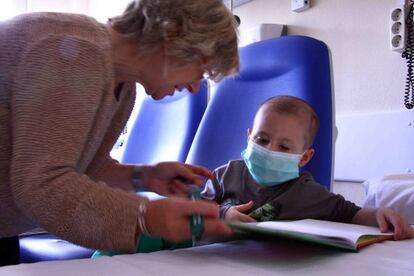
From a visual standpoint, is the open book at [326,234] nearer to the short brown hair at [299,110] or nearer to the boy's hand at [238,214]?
the boy's hand at [238,214]

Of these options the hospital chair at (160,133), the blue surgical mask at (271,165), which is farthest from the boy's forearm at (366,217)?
the hospital chair at (160,133)

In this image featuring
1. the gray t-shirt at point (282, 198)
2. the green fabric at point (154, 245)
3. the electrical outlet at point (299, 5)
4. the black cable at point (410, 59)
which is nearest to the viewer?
the green fabric at point (154, 245)

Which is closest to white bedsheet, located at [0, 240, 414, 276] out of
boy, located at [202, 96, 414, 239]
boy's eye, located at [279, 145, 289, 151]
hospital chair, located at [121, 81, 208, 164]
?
boy, located at [202, 96, 414, 239]

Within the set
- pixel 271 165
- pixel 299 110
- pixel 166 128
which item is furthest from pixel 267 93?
pixel 166 128

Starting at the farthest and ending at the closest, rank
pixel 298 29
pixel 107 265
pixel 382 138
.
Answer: pixel 298 29
pixel 382 138
pixel 107 265

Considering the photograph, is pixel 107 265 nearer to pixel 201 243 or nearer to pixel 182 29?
pixel 201 243

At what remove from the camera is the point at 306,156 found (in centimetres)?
116

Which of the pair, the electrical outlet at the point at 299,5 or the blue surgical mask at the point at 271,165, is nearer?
the blue surgical mask at the point at 271,165

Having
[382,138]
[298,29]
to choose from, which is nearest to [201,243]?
[382,138]

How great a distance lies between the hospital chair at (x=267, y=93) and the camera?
118 centimetres

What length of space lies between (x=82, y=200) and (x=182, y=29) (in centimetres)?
35

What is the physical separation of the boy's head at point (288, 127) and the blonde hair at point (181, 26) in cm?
37

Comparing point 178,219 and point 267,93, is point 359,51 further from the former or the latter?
point 178,219

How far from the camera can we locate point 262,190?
1121mm
